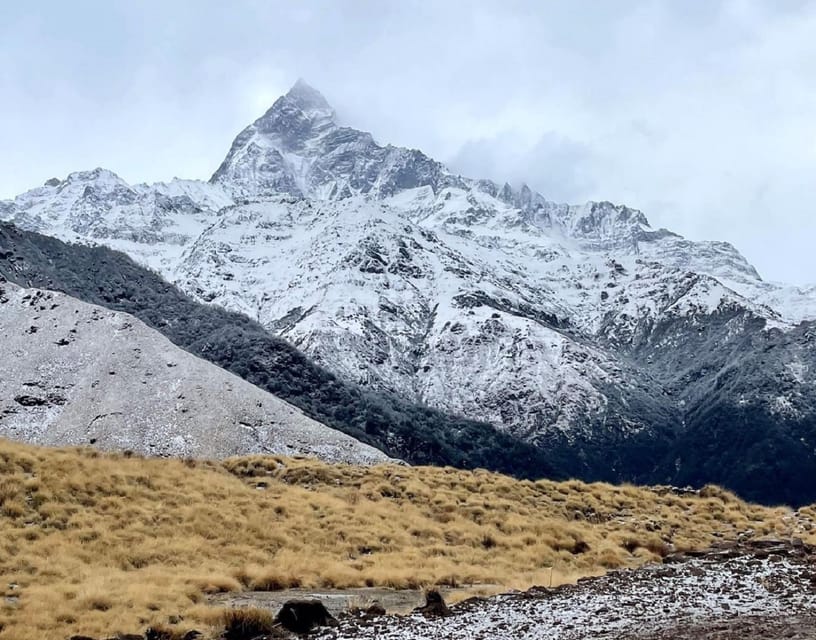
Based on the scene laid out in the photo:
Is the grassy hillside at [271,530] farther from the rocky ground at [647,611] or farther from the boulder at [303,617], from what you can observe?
the rocky ground at [647,611]

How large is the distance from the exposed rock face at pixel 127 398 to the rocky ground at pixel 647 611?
5506cm

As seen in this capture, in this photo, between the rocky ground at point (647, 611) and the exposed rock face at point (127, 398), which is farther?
the exposed rock face at point (127, 398)

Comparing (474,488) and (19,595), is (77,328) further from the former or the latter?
(19,595)

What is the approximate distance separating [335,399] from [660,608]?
17526cm

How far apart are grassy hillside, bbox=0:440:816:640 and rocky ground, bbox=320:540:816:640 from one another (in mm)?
3709

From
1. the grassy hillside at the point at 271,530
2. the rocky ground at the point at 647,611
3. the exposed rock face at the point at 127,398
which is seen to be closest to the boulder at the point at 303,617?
the rocky ground at the point at 647,611

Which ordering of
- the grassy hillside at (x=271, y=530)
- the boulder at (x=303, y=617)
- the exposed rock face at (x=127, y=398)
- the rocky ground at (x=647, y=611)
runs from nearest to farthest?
1. the rocky ground at (x=647, y=611)
2. the boulder at (x=303, y=617)
3. the grassy hillside at (x=271, y=530)
4. the exposed rock face at (x=127, y=398)

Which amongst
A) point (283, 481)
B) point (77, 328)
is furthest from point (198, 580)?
point (77, 328)

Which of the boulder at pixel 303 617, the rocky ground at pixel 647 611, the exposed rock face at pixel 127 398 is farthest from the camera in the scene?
the exposed rock face at pixel 127 398

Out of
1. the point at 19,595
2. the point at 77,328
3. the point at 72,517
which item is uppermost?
the point at 77,328

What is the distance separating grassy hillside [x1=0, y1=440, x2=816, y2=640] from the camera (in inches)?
837

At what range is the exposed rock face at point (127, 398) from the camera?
77.8m

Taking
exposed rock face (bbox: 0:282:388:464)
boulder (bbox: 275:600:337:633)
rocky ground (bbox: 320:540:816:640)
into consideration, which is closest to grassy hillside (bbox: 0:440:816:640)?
boulder (bbox: 275:600:337:633)

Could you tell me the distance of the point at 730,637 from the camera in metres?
14.8
